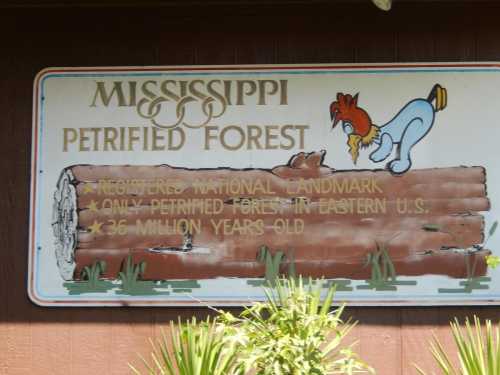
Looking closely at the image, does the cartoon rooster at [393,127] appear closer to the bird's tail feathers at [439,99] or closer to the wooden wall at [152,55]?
the bird's tail feathers at [439,99]

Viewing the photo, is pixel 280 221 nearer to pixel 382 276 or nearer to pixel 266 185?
pixel 266 185

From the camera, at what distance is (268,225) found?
520 centimetres

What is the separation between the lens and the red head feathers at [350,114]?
5242 mm

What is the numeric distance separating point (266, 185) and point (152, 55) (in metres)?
1.10

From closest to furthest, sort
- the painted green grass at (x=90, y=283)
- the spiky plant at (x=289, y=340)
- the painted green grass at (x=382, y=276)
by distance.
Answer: the spiky plant at (x=289, y=340)
the painted green grass at (x=382, y=276)
the painted green grass at (x=90, y=283)

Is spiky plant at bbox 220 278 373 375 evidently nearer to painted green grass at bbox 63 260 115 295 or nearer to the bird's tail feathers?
painted green grass at bbox 63 260 115 295

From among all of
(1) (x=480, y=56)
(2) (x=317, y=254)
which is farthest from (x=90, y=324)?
(1) (x=480, y=56)

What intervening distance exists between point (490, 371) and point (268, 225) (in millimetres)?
1650

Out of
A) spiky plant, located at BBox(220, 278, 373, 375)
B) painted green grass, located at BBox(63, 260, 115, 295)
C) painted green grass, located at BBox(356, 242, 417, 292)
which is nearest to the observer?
spiky plant, located at BBox(220, 278, 373, 375)

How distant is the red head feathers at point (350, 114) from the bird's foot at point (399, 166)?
0.81ft

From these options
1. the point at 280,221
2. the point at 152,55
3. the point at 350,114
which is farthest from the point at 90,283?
the point at 350,114

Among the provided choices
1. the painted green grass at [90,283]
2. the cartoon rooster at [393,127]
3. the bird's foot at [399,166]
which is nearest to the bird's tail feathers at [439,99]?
the cartoon rooster at [393,127]

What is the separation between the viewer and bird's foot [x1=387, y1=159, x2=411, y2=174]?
5.21 m

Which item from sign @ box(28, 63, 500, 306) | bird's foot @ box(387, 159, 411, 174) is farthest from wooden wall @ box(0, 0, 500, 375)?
bird's foot @ box(387, 159, 411, 174)
